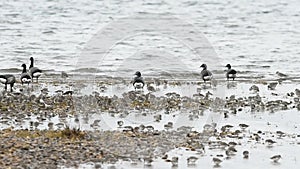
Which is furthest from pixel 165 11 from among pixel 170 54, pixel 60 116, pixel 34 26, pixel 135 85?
pixel 60 116

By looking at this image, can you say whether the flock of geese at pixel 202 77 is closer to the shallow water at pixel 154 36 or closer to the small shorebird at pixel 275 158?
the shallow water at pixel 154 36

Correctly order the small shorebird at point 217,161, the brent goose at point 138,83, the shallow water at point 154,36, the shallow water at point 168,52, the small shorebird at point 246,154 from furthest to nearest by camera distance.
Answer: the shallow water at point 154,36 → the brent goose at point 138,83 → the shallow water at point 168,52 → the small shorebird at point 246,154 → the small shorebird at point 217,161

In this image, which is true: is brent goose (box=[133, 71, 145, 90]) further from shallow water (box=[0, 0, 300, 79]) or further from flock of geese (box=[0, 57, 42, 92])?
shallow water (box=[0, 0, 300, 79])

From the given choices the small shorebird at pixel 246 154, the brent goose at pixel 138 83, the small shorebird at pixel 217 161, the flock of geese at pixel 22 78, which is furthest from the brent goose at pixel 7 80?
the small shorebird at pixel 217 161

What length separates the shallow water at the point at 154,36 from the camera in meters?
34.2

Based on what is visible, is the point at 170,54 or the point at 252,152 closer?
the point at 252,152

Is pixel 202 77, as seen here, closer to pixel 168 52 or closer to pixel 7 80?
pixel 7 80

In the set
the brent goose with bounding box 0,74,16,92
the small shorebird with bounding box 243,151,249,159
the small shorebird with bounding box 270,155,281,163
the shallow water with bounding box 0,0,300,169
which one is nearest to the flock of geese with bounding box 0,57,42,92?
the brent goose with bounding box 0,74,16,92

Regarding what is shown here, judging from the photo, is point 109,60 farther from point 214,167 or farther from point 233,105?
point 214,167

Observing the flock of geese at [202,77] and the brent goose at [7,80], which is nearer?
the brent goose at [7,80]

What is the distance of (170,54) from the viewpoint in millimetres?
40000

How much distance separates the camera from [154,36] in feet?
163

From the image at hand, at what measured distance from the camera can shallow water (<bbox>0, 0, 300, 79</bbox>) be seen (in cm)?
3425

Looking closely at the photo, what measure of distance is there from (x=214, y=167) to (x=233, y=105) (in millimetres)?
6797
